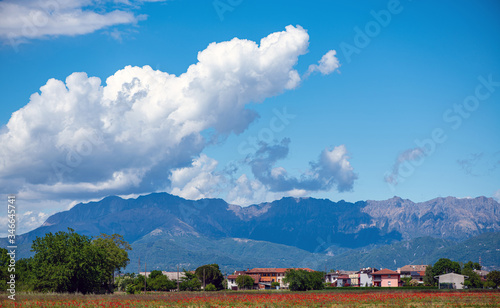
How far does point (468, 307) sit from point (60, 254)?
165ft

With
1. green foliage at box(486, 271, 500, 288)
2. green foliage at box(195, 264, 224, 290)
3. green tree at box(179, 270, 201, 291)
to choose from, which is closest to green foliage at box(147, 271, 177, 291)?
green tree at box(179, 270, 201, 291)

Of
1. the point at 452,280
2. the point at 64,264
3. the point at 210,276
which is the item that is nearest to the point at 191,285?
the point at 210,276

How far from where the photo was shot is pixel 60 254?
69.8 m

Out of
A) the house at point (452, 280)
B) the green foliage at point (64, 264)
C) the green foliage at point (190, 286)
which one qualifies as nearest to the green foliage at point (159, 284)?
the green foliage at point (190, 286)

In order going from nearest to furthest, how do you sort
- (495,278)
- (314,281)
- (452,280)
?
(314,281)
(452,280)
(495,278)

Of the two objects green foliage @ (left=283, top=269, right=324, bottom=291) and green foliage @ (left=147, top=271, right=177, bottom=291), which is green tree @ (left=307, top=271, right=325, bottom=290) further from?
green foliage @ (left=147, top=271, right=177, bottom=291)

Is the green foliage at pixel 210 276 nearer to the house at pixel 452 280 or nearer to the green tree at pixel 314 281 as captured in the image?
the green tree at pixel 314 281

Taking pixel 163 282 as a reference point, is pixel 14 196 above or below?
above

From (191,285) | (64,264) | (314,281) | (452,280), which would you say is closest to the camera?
(64,264)

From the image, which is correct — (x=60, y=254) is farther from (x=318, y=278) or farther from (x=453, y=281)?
(x=453, y=281)

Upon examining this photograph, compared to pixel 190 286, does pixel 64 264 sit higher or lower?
higher

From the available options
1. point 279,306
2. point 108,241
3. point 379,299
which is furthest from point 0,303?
point 108,241

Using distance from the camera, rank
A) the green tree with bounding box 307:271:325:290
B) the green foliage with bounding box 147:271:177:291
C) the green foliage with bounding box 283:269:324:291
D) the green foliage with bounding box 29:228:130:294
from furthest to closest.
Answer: the green foliage with bounding box 147:271:177:291, the green tree with bounding box 307:271:325:290, the green foliage with bounding box 283:269:324:291, the green foliage with bounding box 29:228:130:294

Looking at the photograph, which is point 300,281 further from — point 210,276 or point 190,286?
point 210,276
